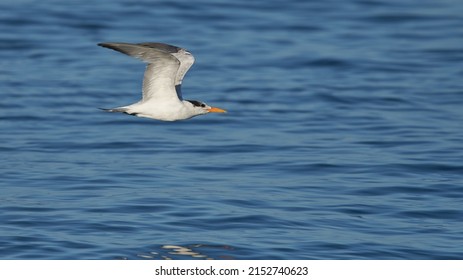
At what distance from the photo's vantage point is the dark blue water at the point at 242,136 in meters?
13.0

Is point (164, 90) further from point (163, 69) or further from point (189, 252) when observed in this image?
point (189, 252)

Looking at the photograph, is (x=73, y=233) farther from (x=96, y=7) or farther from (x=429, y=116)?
(x=96, y=7)

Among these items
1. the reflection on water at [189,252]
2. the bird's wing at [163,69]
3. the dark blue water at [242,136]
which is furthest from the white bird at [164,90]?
the reflection on water at [189,252]

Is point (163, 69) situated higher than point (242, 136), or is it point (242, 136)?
point (163, 69)

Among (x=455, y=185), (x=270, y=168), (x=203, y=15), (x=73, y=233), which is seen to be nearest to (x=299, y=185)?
(x=270, y=168)

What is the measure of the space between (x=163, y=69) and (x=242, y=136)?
19.5 ft

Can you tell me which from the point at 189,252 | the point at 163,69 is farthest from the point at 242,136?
the point at 189,252

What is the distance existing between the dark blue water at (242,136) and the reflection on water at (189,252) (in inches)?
1.3

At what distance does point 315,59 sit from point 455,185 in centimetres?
960

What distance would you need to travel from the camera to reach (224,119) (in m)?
19.7

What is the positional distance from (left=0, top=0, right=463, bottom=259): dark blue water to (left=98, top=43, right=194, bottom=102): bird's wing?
5.31ft

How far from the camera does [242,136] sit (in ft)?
60.3

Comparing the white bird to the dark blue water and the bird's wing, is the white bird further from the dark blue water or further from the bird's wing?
the dark blue water

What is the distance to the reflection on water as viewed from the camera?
12156mm
